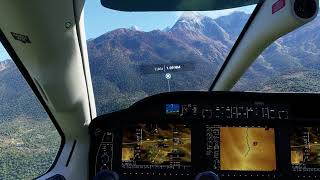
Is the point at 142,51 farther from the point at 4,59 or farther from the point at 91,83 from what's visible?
the point at 4,59

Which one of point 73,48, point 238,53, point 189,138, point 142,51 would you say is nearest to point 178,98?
point 189,138

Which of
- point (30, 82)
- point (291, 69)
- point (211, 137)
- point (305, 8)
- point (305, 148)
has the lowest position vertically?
point (305, 148)

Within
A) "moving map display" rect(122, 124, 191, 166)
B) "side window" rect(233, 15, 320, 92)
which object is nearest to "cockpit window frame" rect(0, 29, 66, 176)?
"moving map display" rect(122, 124, 191, 166)

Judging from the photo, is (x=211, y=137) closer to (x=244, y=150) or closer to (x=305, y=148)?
(x=244, y=150)

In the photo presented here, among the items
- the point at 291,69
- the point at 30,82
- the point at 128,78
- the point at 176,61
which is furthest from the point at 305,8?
the point at 291,69

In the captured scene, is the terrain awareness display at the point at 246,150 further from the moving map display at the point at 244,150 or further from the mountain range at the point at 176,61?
the mountain range at the point at 176,61

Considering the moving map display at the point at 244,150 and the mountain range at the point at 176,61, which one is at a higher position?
the mountain range at the point at 176,61

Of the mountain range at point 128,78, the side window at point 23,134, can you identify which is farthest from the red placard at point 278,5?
the side window at point 23,134
